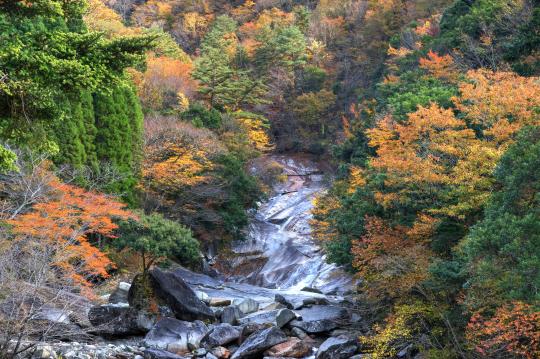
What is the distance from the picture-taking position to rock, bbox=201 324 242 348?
1920 cm

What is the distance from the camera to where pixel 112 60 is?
8.55m

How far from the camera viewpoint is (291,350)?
733 inches

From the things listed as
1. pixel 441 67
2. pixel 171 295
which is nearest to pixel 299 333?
pixel 171 295

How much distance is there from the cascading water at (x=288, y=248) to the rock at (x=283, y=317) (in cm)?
752

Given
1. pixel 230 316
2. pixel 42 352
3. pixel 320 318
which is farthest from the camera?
pixel 230 316

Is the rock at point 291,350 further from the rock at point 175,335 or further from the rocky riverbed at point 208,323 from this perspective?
the rock at point 175,335

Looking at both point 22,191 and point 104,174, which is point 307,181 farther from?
point 22,191

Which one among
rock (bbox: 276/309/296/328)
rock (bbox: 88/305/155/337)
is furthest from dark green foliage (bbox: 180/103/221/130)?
rock (bbox: 88/305/155/337)

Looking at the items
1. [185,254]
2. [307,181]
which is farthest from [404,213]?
[307,181]

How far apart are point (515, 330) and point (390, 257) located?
573 cm

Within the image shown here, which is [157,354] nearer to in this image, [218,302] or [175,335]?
[175,335]

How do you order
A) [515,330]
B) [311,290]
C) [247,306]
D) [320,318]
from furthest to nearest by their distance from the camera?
[311,290]
[247,306]
[320,318]
[515,330]

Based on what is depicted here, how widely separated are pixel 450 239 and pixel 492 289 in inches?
187

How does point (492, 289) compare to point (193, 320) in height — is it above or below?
above
